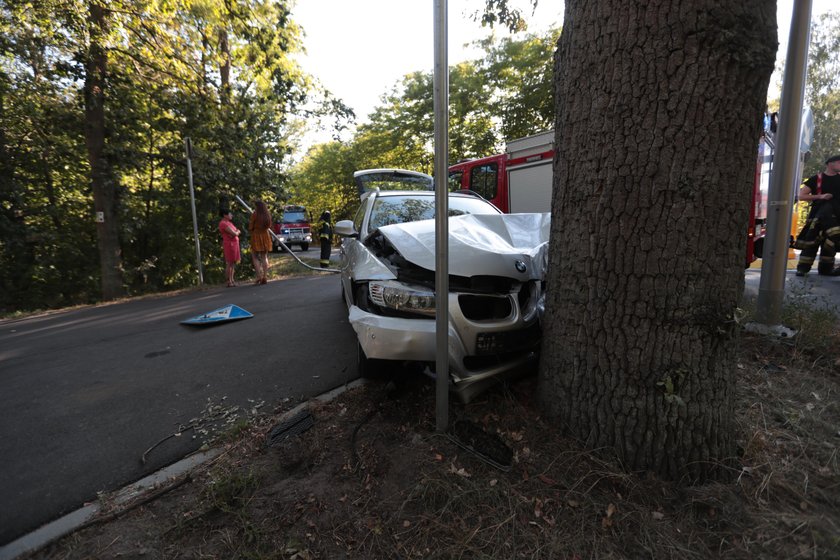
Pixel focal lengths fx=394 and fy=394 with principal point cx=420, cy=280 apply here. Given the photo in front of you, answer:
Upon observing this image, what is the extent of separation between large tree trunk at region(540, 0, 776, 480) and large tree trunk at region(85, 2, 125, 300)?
33.9 ft

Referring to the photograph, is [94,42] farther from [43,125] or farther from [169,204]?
[169,204]

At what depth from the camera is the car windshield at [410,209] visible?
165 inches

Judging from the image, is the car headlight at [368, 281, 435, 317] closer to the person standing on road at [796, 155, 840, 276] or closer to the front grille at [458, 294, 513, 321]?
the front grille at [458, 294, 513, 321]

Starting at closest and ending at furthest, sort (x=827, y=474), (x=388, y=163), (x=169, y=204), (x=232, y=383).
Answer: (x=827, y=474), (x=232, y=383), (x=169, y=204), (x=388, y=163)

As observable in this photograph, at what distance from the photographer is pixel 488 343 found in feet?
7.72

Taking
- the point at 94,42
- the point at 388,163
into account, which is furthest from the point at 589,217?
the point at 388,163

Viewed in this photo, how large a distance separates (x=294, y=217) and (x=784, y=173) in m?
23.3

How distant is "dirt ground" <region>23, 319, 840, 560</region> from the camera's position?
5.22ft

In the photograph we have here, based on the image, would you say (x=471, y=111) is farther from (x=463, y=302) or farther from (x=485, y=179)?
(x=463, y=302)

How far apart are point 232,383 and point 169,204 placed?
10.4 m

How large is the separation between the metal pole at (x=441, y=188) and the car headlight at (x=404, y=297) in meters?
0.38

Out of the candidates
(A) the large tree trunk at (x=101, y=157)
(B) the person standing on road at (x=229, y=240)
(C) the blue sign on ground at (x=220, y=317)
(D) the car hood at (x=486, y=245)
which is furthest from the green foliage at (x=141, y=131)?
(D) the car hood at (x=486, y=245)

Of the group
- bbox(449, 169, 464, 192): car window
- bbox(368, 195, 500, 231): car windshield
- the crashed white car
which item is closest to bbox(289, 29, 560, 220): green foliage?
bbox(449, 169, 464, 192): car window

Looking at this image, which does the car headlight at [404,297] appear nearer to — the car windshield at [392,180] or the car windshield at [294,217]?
the car windshield at [392,180]
